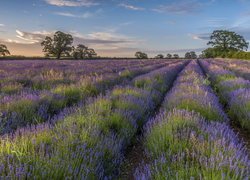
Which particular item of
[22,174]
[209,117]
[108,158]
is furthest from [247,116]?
[22,174]

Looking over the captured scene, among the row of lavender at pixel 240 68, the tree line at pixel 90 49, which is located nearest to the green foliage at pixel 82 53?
the tree line at pixel 90 49

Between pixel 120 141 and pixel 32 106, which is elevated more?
pixel 32 106

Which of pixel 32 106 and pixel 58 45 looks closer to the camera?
pixel 32 106

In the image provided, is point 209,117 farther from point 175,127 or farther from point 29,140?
point 29,140

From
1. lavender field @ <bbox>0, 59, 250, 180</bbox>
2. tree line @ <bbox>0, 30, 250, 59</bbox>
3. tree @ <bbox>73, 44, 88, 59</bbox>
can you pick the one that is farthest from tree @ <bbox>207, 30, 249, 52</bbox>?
lavender field @ <bbox>0, 59, 250, 180</bbox>

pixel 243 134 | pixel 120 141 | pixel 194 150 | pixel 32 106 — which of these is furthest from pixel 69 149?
pixel 243 134

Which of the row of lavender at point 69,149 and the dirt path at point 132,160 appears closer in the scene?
the row of lavender at point 69,149

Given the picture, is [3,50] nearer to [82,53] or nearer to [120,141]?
[82,53]

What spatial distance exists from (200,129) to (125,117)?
120cm

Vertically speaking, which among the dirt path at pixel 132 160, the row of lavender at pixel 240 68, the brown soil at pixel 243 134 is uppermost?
the row of lavender at pixel 240 68

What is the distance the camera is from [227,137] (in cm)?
274

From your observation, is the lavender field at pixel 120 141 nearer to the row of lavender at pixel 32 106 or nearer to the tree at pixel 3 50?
the row of lavender at pixel 32 106

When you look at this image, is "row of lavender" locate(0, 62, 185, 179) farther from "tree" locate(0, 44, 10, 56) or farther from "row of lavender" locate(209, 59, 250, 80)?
"tree" locate(0, 44, 10, 56)

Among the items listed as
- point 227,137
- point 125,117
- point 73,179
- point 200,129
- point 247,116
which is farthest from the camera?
point 247,116
